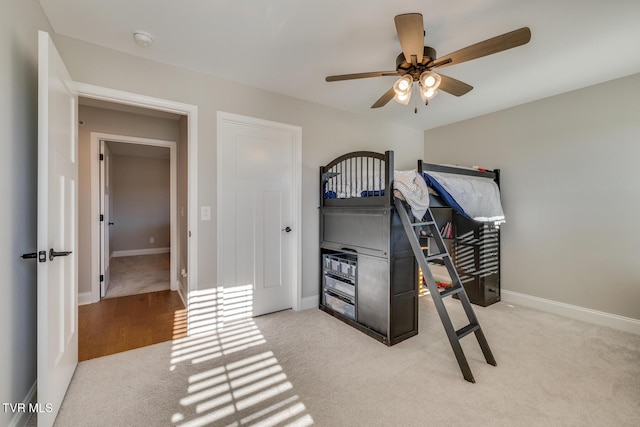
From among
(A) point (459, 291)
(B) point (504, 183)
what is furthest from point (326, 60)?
(B) point (504, 183)

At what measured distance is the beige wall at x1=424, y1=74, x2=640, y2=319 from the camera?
263 centimetres

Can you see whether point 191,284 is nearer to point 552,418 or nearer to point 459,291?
point 459,291

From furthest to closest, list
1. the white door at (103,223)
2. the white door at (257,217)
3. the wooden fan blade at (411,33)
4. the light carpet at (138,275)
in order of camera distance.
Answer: the light carpet at (138,275)
the white door at (103,223)
the white door at (257,217)
the wooden fan blade at (411,33)

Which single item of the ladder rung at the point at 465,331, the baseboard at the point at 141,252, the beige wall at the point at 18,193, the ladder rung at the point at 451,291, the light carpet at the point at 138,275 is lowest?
the light carpet at the point at 138,275

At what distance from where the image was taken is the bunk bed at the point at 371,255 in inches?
92.6

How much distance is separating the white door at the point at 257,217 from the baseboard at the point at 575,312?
2.65 metres

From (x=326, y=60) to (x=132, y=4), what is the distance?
4.39 ft

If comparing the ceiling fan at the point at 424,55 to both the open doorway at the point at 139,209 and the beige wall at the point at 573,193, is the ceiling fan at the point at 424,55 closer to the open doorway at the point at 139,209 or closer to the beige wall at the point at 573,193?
the beige wall at the point at 573,193

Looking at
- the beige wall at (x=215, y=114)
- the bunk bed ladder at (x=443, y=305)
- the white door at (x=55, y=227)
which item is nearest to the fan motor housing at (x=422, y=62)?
the bunk bed ladder at (x=443, y=305)

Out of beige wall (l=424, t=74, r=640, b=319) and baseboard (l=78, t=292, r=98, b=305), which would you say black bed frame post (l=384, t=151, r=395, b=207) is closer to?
beige wall (l=424, t=74, r=640, b=319)

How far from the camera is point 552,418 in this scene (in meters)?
1.54

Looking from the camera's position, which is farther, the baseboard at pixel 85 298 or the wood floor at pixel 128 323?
the baseboard at pixel 85 298

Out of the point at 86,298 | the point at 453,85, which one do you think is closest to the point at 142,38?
the point at 453,85

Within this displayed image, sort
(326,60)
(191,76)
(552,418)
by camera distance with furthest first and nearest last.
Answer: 1. (191,76)
2. (326,60)
3. (552,418)
